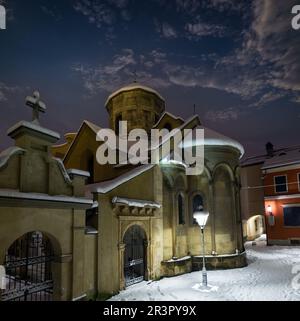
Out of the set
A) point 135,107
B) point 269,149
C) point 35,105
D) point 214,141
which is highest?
point 135,107

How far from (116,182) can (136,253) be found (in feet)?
16.5

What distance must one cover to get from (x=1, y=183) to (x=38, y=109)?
2.75 metres

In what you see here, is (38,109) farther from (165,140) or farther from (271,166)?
(271,166)

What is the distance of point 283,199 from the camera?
24.2m

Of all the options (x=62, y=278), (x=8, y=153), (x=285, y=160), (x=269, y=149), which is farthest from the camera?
(x=269, y=149)

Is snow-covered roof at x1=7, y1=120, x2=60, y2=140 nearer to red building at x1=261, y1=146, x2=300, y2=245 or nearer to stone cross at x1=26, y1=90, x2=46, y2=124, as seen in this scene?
stone cross at x1=26, y1=90, x2=46, y2=124

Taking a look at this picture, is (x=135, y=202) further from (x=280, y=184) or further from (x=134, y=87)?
(x=280, y=184)

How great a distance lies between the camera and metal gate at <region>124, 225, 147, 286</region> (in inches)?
495

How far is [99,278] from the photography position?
988 cm

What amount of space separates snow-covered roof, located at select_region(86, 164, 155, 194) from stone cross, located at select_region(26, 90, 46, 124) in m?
3.55

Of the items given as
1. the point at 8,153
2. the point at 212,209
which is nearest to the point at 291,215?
the point at 212,209

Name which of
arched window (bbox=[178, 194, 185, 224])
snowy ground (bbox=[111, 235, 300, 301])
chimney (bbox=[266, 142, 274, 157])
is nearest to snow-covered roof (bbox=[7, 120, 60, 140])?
snowy ground (bbox=[111, 235, 300, 301])

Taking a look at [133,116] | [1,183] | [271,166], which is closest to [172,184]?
[133,116]

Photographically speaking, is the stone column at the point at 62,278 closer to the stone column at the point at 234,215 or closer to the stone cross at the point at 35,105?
the stone cross at the point at 35,105
